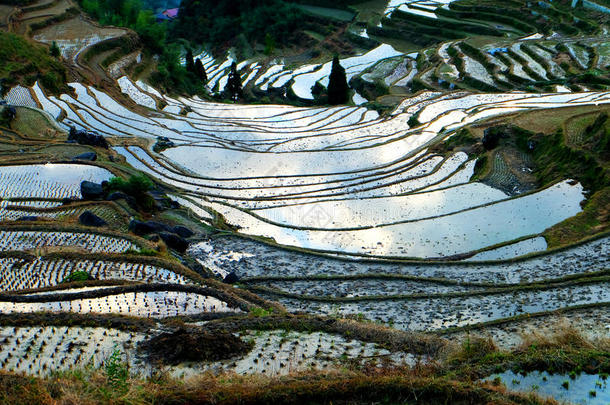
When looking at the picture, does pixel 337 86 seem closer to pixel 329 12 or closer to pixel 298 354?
pixel 329 12

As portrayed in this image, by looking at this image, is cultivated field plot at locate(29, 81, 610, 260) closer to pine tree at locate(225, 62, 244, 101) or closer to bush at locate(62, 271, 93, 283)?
bush at locate(62, 271, 93, 283)

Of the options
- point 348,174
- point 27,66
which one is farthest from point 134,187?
point 27,66

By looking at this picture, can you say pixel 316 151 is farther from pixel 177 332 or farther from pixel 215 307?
pixel 177 332

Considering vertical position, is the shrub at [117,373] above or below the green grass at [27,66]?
above

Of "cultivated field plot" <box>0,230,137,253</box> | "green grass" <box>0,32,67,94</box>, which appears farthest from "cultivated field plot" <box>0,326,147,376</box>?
"green grass" <box>0,32,67,94</box>

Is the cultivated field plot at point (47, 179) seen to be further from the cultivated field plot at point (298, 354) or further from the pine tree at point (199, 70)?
the pine tree at point (199, 70)

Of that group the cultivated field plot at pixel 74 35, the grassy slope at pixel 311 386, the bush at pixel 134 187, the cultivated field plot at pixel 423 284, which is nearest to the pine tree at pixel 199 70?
the cultivated field plot at pixel 74 35
